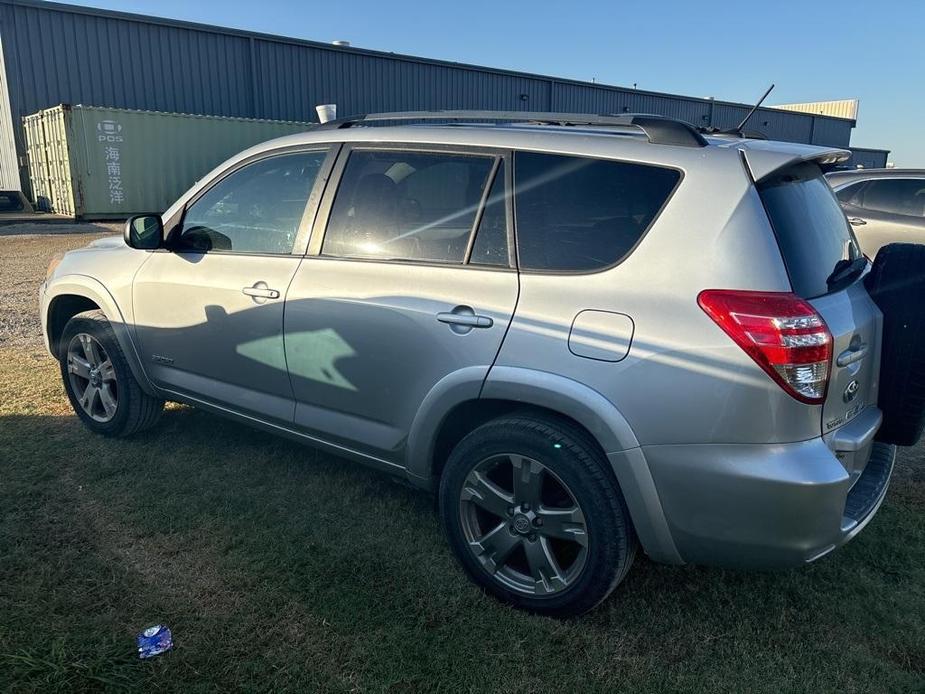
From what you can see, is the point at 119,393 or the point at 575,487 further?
the point at 119,393

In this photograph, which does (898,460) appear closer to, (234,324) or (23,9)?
(234,324)

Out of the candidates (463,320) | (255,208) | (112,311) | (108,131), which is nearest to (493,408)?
(463,320)

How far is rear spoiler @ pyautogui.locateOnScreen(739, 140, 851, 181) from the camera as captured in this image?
2.25 m

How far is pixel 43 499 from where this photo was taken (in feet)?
11.1

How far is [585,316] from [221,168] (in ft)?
7.33

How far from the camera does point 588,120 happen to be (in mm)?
2791

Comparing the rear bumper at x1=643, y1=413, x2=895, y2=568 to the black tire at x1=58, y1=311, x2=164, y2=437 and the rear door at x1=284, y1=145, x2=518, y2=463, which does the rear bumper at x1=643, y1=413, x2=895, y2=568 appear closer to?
the rear door at x1=284, y1=145, x2=518, y2=463

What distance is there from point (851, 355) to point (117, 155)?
19528mm

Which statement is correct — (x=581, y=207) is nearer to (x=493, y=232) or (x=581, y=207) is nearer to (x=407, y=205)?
(x=493, y=232)

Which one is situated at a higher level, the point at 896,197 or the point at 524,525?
the point at 896,197

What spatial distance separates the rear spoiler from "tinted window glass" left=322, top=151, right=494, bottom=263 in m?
0.93

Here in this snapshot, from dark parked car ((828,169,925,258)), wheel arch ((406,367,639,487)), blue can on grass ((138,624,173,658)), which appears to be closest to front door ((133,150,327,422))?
wheel arch ((406,367,639,487))

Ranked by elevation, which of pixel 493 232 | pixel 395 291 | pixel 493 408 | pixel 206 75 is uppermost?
pixel 206 75

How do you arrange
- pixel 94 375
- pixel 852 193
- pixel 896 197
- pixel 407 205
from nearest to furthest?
1. pixel 407 205
2. pixel 94 375
3. pixel 896 197
4. pixel 852 193
